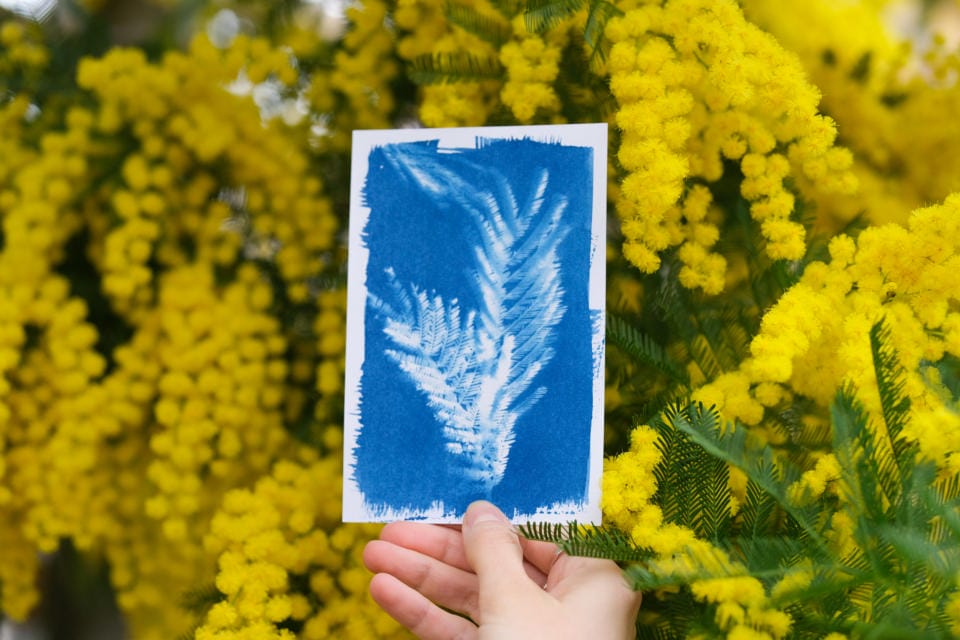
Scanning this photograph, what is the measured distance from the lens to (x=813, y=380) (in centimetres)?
80

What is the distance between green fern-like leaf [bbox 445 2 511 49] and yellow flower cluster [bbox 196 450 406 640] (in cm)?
49

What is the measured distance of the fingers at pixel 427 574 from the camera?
0.83 m

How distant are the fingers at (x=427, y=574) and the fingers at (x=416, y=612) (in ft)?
0.05

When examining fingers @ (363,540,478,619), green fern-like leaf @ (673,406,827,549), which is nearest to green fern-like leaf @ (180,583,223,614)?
fingers @ (363,540,478,619)

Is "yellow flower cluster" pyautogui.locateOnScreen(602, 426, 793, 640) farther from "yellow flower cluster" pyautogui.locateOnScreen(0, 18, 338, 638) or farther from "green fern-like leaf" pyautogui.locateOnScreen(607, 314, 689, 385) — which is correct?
"yellow flower cluster" pyautogui.locateOnScreen(0, 18, 338, 638)

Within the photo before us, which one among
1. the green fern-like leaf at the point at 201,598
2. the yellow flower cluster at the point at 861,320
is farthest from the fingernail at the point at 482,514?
the green fern-like leaf at the point at 201,598

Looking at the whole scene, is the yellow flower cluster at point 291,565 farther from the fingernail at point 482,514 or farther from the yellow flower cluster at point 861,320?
the yellow flower cluster at point 861,320

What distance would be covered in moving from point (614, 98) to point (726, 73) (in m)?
0.13

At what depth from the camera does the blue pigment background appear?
0.83 m

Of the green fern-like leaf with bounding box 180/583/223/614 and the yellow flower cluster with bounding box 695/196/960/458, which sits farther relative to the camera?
the green fern-like leaf with bounding box 180/583/223/614

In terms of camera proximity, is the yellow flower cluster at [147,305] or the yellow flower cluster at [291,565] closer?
the yellow flower cluster at [291,565]

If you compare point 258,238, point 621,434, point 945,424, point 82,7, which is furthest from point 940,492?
point 82,7

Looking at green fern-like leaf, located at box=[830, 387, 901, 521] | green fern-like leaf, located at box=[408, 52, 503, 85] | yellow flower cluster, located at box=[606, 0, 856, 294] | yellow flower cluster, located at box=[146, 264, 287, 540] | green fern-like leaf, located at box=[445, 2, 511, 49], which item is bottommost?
green fern-like leaf, located at box=[830, 387, 901, 521]

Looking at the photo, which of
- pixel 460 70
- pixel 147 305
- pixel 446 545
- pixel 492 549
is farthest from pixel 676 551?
pixel 147 305
